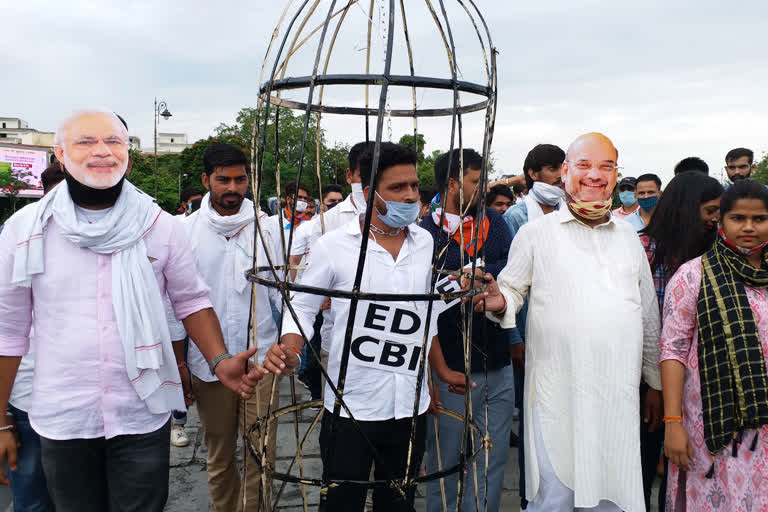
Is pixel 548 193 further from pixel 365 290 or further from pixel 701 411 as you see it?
pixel 365 290

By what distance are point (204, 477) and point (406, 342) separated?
2204 mm

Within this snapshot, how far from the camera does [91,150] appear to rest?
1.57 meters

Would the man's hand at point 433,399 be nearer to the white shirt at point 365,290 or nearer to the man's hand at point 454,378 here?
the man's hand at point 454,378

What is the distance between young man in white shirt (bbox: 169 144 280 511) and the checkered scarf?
1.76 meters

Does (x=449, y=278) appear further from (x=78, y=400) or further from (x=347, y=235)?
(x=78, y=400)

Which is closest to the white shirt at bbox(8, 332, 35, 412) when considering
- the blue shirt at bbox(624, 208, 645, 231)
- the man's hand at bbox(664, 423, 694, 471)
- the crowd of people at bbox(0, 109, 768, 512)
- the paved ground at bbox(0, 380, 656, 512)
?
the crowd of people at bbox(0, 109, 768, 512)

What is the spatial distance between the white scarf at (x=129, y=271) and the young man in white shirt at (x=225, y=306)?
857 millimetres

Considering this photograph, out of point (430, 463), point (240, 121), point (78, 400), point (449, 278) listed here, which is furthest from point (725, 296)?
point (240, 121)

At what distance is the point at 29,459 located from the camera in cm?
206

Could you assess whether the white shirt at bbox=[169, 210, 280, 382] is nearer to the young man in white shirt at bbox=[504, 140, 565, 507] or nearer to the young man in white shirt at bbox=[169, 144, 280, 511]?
the young man in white shirt at bbox=[169, 144, 280, 511]

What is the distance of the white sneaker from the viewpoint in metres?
3.71

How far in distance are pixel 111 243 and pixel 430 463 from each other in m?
1.79

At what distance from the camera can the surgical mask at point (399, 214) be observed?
1.90 m

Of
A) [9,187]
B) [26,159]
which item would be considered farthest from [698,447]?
[26,159]
